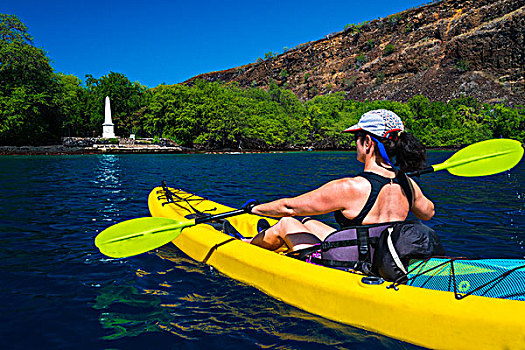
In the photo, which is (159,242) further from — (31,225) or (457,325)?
(31,225)

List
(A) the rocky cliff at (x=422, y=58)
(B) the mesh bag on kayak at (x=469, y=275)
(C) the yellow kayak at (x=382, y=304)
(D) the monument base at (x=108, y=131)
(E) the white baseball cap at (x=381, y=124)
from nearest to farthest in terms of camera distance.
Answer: (C) the yellow kayak at (x=382, y=304)
(B) the mesh bag on kayak at (x=469, y=275)
(E) the white baseball cap at (x=381, y=124)
(D) the monument base at (x=108, y=131)
(A) the rocky cliff at (x=422, y=58)

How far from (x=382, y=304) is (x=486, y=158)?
2.31 meters

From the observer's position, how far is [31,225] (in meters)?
6.60

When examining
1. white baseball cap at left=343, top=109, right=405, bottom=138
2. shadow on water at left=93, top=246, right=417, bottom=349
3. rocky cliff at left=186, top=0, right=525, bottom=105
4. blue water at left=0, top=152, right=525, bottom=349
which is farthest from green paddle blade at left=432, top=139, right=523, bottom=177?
rocky cliff at left=186, top=0, right=525, bottom=105

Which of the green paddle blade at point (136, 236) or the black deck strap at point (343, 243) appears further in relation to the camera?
the green paddle blade at point (136, 236)

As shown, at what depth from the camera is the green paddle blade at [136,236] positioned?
392cm

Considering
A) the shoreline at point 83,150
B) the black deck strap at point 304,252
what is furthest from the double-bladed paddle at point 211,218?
the shoreline at point 83,150

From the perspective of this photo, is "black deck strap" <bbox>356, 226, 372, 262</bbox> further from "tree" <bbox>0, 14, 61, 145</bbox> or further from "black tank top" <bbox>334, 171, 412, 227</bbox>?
"tree" <bbox>0, 14, 61, 145</bbox>

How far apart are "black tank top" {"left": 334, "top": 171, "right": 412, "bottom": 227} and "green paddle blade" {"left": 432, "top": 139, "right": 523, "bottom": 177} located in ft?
4.33

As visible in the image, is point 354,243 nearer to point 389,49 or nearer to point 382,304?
point 382,304

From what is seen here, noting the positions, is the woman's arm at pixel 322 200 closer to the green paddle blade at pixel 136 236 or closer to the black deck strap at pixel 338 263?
the black deck strap at pixel 338 263

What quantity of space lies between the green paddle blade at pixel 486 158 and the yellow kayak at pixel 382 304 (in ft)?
5.85

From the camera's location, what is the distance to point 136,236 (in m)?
3.99

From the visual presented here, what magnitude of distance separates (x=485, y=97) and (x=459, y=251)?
82.8m
